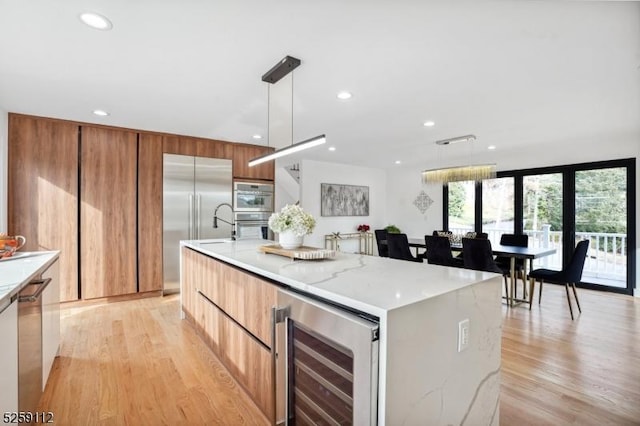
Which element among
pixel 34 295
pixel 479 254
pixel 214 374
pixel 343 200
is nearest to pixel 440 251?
pixel 479 254

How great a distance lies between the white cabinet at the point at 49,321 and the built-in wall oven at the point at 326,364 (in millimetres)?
1706

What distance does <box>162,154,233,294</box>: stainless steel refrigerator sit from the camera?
462 cm

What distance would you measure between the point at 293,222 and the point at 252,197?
3.16 meters

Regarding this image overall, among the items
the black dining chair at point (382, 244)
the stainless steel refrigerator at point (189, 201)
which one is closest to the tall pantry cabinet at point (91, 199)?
the stainless steel refrigerator at point (189, 201)

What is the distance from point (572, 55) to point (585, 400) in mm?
2413

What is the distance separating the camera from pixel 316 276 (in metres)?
1.56

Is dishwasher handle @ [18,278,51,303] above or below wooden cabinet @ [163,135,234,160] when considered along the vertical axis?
below

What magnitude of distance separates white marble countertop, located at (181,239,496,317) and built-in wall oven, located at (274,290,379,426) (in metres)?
0.06

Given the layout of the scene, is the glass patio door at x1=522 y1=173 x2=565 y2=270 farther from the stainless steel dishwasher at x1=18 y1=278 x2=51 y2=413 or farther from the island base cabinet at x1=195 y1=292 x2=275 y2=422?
the stainless steel dishwasher at x1=18 y1=278 x2=51 y2=413

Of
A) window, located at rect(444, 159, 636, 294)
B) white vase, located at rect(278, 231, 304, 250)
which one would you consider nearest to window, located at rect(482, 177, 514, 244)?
window, located at rect(444, 159, 636, 294)

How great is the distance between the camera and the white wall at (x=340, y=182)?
276 inches

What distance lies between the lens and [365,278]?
1509mm

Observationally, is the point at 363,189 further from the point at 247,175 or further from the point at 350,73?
the point at 350,73

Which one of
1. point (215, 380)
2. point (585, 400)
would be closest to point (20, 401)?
point (215, 380)
